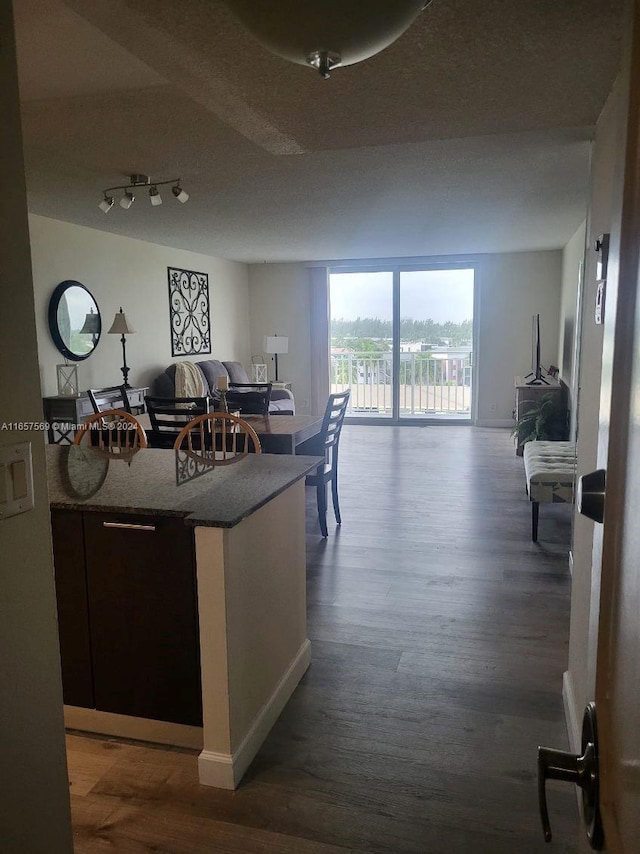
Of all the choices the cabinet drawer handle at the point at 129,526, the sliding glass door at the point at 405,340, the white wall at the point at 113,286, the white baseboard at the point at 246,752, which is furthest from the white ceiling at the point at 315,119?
the sliding glass door at the point at 405,340

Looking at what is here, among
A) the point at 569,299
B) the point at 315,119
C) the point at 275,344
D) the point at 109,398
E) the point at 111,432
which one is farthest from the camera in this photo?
the point at 275,344

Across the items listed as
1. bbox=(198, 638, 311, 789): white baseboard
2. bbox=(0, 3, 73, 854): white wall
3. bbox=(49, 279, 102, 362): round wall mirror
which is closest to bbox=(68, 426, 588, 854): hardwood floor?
bbox=(198, 638, 311, 789): white baseboard

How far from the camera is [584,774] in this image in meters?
0.67

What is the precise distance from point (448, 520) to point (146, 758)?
2.94 m

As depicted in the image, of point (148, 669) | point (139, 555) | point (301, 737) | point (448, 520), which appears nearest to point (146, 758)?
point (148, 669)

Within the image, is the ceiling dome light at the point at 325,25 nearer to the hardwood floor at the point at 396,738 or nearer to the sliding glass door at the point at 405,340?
the hardwood floor at the point at 396,738

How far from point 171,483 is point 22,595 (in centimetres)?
123

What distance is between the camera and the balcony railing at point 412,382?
911cm

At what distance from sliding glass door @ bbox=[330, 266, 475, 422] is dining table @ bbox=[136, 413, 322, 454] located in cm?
483

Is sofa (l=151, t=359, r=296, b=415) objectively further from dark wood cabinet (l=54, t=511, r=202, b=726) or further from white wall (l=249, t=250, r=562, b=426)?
dark wood cabinet (l=54, t=511, r=202, b=726)

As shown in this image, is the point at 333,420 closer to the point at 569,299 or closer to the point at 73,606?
the point at 73,606

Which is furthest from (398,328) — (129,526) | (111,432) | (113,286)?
(129,526)

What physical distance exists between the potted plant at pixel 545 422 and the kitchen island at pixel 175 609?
4416 mm

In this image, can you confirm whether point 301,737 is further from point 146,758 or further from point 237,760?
point 146,758
